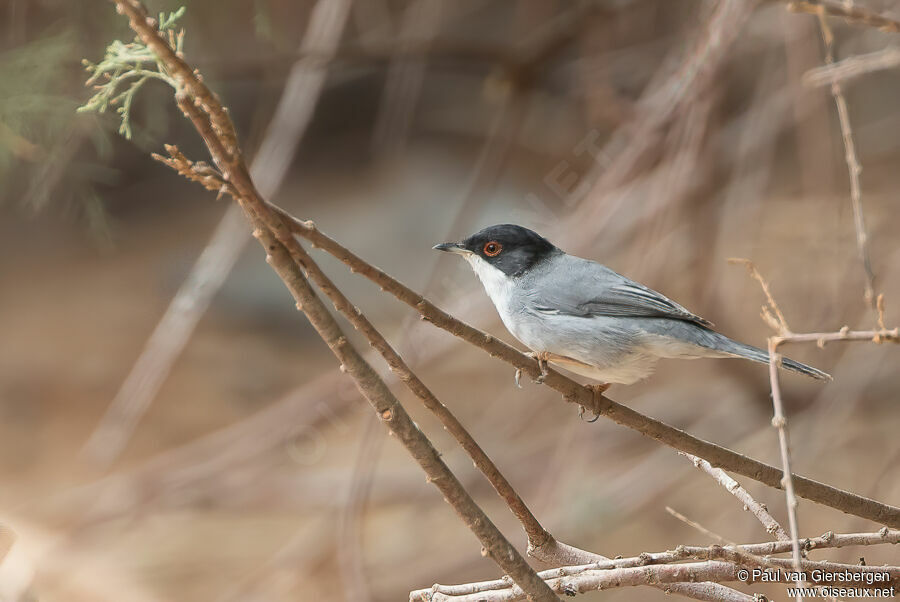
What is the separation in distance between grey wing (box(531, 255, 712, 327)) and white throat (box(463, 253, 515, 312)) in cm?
12

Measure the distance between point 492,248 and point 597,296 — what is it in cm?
40

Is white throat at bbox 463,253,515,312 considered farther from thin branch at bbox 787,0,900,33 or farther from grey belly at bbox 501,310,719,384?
thin branch at bbox 787,0,900,33

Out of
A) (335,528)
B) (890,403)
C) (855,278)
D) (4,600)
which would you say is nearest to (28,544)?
(335,528)

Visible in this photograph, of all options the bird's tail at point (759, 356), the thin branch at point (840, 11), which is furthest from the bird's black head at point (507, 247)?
the thin branch at point (840, 11)

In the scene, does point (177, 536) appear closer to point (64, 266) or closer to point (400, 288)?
point (64, 266)

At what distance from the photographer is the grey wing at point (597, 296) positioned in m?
2.38

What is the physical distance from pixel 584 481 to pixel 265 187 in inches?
115

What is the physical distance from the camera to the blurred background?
11.7 ft

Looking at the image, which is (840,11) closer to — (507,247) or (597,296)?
(597,296)

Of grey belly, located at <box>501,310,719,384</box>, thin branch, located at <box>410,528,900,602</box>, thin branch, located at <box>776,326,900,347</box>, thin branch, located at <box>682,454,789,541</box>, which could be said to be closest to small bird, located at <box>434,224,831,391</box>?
grey belly, located at <box>501,310,719,384</box>

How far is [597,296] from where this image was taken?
8.17ft

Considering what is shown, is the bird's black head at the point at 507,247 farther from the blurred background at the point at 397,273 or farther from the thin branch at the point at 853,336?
the thin branch at the point at 853,336

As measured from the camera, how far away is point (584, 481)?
5059 millimetres

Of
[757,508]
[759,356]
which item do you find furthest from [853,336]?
[759,356]
